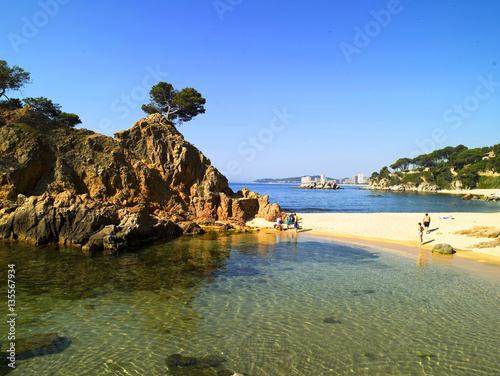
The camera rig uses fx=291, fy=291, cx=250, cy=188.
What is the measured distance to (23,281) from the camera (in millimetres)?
16047

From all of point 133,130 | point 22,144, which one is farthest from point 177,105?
point 22,144

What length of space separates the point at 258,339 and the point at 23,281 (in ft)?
45.6

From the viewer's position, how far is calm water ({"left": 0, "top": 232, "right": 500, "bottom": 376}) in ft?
30.5

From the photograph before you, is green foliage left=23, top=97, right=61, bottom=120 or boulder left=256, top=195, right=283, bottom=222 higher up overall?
green foliage left=23, top=97, right=61, bottom=120

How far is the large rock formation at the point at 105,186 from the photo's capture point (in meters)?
25.8

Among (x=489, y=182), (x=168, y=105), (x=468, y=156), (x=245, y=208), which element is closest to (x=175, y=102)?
(x=168, y=105)

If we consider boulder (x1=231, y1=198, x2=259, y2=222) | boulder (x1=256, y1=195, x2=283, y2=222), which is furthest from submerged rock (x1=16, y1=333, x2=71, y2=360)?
boulder (x1=256, y1=195, x2=283, y2=222)

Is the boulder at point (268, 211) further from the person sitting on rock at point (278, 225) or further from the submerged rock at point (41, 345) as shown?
the submerged rock at point (41, 345)

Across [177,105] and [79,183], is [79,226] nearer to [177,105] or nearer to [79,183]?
[79,183]

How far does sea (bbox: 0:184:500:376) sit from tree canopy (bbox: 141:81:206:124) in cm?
3588

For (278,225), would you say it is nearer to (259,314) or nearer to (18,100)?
(259,314)

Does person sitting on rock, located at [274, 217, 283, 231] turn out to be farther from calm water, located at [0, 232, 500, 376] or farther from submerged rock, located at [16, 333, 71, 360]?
submerged rock, located at [16, 333, 71, 360]

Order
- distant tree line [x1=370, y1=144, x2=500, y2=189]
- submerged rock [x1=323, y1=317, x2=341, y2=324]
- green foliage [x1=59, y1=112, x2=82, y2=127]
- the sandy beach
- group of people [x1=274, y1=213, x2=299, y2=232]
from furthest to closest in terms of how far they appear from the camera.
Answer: distant tree line [x1=370, y1=144, x2=500, y2=189] → green foliage [x1=59, y1=112, x2=82, y2=127] → group of people [x1=274, y1=213, x2=299, y2=232] → the sandy beach → submerged rock [x1=323, y1=317, x2=341, y2=324]

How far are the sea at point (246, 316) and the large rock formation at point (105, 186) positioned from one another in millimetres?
4027
